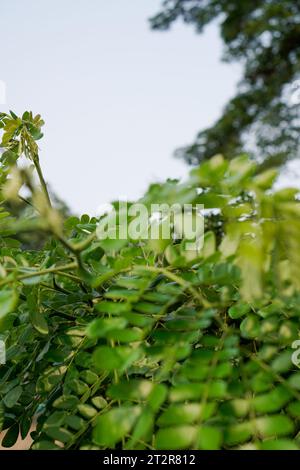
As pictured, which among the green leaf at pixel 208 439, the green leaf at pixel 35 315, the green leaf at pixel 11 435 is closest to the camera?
the green leaf at pixel 208 439

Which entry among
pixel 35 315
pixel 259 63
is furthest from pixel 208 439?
pixel 259 63

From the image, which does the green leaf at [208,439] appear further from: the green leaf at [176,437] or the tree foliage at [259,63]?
the tree foliage at [259,63]

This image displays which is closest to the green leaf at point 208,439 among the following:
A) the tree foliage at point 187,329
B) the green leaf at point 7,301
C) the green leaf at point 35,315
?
the tree foliage at point 187,329

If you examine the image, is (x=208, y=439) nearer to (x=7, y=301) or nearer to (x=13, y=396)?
(x=7, y=301)

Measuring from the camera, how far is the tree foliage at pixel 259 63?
9789 mm

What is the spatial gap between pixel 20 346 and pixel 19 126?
1.38ft

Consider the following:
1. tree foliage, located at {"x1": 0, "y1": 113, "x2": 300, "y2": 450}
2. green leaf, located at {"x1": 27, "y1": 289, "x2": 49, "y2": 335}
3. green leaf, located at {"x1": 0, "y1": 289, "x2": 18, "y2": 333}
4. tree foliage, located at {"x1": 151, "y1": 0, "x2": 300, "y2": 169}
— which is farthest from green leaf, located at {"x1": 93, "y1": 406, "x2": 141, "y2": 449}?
tree foliage, located at {"x1": 151, "y1": 0, "x2": 300, "y2": 169}

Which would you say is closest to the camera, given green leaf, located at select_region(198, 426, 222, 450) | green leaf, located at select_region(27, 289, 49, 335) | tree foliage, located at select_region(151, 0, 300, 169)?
green leaf, located at select_region(198, 426, 222, 450)

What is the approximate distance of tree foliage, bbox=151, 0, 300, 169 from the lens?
9.79 m

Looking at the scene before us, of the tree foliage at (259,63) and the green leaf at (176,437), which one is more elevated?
the tree foliage at (259,63)

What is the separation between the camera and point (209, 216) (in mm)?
555

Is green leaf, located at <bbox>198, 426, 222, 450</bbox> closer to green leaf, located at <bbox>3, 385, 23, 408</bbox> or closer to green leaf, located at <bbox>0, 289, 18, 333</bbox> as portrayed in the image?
green leaf, located at <bbox>0, 289, 18, 333</bbox>

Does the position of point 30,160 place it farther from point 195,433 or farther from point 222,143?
point 222,143

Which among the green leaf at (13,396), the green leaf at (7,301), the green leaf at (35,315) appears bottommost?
the green leaf at (13,396)
